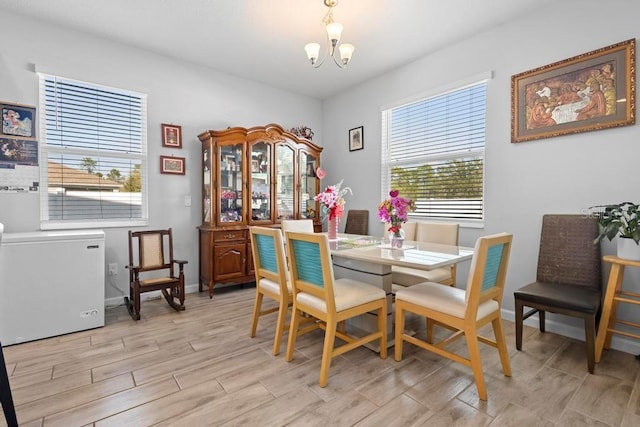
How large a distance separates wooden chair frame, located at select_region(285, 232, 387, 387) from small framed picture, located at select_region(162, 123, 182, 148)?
2434 millimetres

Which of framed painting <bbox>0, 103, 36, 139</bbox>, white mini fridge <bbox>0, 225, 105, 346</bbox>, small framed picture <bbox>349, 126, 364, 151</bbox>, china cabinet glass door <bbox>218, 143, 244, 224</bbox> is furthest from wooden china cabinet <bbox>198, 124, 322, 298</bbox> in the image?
framed painting <bbox>0, 103, 36, 139</bbox>

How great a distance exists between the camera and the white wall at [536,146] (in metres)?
2.35

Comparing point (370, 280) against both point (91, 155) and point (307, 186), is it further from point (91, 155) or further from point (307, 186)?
point (91, 155)

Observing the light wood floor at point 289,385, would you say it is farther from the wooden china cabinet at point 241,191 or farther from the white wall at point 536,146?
the wooden china cabinet at point 241,191

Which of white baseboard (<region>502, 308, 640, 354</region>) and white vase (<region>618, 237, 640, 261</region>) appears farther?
white baseboard (<region>502, 308, 640, 354</region>)

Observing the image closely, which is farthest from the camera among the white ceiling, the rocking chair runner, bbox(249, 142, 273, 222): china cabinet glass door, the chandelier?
bbox(249, 142, 273, 222): china cabinet glass door

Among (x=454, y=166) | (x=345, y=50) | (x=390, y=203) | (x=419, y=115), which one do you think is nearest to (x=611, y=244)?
(x=454, y=166)

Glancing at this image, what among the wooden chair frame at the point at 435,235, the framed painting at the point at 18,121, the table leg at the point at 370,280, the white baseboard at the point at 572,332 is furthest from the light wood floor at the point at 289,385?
the framed painting at the point at 18,121

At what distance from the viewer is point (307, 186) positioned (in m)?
4.56

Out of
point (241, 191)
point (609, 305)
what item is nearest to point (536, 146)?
point (609, 305)

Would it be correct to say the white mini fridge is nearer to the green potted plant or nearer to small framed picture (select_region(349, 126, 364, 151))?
small framed picture (select_region(349, 126, 364, 151))

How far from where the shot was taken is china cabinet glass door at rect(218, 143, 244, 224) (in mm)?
3721

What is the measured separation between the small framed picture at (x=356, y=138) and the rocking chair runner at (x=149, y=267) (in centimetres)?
273

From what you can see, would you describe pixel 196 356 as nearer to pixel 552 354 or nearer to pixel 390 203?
pixel 390 203
